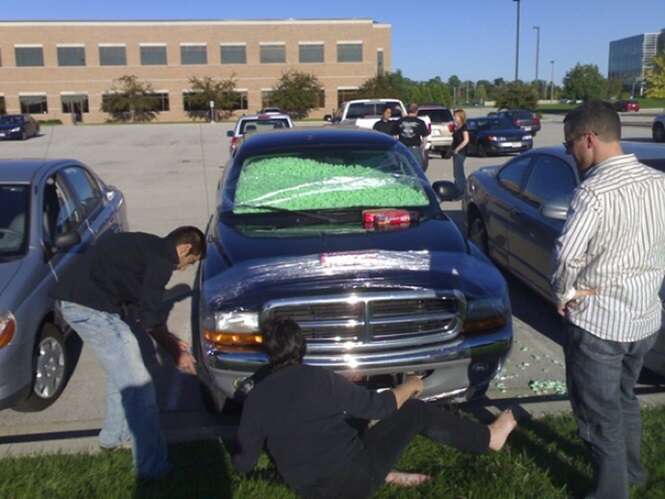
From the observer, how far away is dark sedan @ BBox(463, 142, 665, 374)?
588cm

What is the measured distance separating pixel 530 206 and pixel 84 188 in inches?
160

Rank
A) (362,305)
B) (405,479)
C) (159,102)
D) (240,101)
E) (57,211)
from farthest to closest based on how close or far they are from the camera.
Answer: (240,101) → (159,102) → (57,211) → (362,305) → (405,479)

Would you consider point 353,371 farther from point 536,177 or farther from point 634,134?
point 634,134

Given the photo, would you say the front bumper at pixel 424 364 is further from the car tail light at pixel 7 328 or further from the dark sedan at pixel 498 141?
the dark sedan at pixel 498 141

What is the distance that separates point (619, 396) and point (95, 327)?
2.53 meters

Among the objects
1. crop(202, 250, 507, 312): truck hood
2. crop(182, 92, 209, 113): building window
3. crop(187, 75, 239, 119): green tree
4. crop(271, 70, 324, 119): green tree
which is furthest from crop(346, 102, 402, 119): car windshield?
crop(182, 92, 209, 113): building window

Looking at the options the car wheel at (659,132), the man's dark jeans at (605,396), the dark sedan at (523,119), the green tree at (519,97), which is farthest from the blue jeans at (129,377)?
the green tree at (519,97)

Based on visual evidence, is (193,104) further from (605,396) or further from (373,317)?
(605,396)

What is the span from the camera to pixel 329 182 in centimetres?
561

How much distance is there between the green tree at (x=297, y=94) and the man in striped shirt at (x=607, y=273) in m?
62.4

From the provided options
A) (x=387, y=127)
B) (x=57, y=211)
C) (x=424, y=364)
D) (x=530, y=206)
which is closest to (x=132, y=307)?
(x=424, y=364)

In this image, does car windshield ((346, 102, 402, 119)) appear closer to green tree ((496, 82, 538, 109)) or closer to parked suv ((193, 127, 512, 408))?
parked suv ((193, 127, 512, 408))

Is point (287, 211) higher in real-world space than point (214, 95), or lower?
lower

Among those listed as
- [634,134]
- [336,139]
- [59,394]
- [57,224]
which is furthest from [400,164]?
[634,134]
